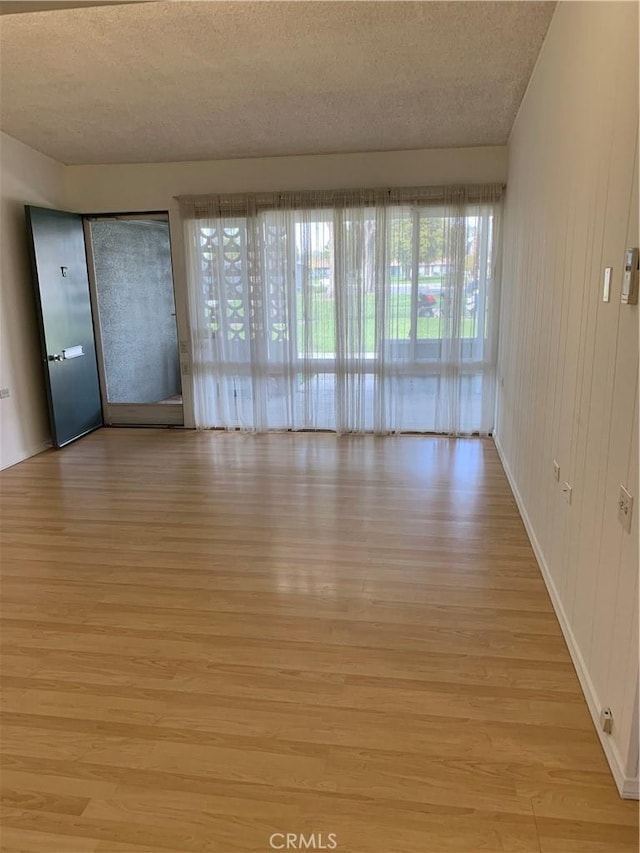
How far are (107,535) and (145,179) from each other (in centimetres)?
380

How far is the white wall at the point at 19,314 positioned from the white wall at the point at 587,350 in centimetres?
425

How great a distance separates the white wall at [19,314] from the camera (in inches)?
190

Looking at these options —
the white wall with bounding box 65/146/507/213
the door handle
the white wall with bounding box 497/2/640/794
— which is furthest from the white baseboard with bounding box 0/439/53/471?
the white wall with bounding box 497/2/640/794

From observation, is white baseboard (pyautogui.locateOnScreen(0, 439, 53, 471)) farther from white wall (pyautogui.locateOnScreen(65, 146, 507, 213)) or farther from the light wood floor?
white wall (pyautogui.locateOnScreen(65, 146, 507, 213))

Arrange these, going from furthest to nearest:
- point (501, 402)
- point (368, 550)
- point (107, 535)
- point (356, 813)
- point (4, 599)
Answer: point (501, 402) → point (107, 535) → point (368, 550) → point (4, 599) → point (356, 813)

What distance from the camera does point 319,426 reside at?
576 centimetres

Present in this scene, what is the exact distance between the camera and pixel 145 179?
5590 mm

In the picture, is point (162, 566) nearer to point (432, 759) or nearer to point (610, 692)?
point (432, 759)

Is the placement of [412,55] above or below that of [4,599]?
above

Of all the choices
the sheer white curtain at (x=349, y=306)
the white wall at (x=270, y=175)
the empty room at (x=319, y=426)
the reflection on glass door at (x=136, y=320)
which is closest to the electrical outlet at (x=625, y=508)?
the empty room at (x=319, y=426)

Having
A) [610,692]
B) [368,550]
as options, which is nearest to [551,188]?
[368,550]

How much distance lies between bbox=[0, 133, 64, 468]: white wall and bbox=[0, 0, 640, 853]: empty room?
4 cm

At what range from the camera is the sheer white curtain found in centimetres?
515

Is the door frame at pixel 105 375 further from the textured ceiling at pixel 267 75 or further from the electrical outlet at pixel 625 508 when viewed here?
the electrical outlet at pixel 625 508
